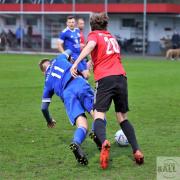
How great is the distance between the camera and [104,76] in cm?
696

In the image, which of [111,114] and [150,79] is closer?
[111,114]

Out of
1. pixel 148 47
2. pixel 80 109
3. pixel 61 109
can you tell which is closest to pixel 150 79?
pixel 61 109

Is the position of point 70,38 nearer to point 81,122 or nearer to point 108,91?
point 81,122

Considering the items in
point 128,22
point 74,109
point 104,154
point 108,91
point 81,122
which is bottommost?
point 104,154

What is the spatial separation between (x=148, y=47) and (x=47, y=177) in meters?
38.9

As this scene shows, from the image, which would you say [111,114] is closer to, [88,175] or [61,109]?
Answer: [61,109]

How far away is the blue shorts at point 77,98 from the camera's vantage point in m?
7.37

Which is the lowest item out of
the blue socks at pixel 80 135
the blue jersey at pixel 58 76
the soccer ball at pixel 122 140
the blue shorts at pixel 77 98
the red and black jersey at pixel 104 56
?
the soccer ball at pixel 122 140

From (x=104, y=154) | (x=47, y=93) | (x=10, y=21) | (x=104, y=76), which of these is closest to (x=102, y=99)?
(x=104, y=76)

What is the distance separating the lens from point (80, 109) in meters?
7.39

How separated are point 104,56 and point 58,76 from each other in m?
0.90

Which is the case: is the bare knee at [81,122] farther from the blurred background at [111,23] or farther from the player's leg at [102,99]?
the blurred background at [111,23]

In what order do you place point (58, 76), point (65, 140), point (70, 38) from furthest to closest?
point (70, 38)
point (65, 140)
point (58, 76)

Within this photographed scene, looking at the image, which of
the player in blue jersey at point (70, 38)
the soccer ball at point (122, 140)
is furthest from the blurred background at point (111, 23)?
the soccer ball at point (122, 140)
